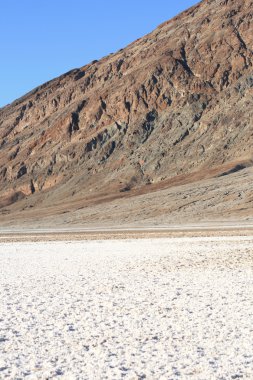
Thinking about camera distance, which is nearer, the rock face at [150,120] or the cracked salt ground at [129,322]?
the cracked salt ground at [129,322]

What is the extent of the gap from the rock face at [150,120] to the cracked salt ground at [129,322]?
197 feet

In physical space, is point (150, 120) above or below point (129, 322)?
above

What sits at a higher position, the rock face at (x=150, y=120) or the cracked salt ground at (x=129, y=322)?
the rock face at (x=150, y=120)

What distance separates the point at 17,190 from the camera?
101 metres

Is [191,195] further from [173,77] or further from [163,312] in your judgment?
[163,312]

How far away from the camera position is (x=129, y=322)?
28.0 feet

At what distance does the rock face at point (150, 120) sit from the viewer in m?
82.7

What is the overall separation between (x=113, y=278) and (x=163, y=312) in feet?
15.1

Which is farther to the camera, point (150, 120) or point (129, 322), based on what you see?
point (150, 120)

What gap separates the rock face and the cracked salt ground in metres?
59.9

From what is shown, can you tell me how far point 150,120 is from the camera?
307ft

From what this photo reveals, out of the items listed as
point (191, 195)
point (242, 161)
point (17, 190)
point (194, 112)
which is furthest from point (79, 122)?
point (191, 195)

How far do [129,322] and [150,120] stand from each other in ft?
283

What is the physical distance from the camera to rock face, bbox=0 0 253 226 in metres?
82.7
